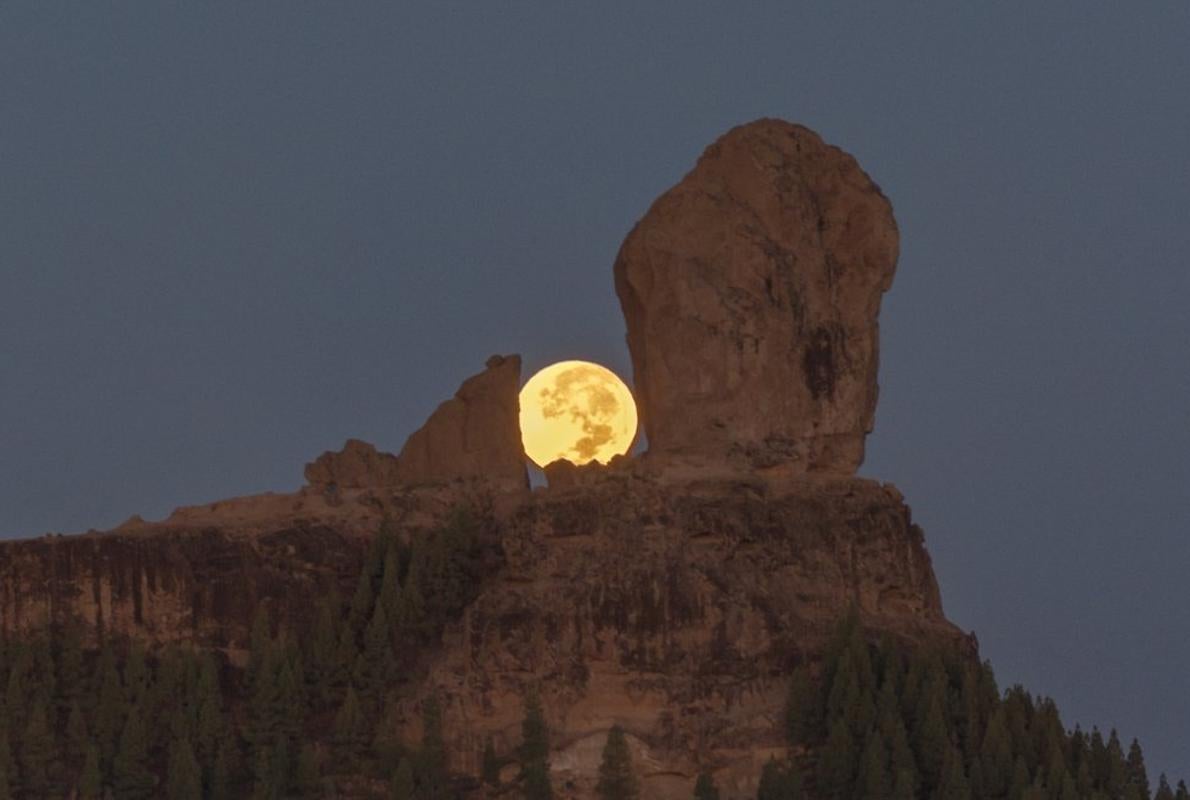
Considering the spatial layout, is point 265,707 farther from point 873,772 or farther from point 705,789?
point 873,772

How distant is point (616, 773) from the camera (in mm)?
106938

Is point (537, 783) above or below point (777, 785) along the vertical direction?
above

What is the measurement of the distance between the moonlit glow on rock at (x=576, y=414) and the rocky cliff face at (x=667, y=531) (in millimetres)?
683

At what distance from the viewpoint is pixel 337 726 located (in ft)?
356

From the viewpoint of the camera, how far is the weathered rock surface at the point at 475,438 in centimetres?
11300

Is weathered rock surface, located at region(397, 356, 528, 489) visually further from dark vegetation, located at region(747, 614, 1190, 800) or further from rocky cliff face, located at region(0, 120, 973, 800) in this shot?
dark vegetation, located at region(747, 614, 1190, 800)

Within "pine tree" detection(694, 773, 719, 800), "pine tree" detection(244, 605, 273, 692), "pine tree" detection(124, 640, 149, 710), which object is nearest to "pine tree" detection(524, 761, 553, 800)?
"pine tree" detection(694, 773, 719, 800)

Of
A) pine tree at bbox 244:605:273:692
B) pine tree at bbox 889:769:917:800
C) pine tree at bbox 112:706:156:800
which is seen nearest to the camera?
pine tree at bbox 889:769:917:800

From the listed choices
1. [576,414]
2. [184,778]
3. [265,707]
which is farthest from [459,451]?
[184,778]

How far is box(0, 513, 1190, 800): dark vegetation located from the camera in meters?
107

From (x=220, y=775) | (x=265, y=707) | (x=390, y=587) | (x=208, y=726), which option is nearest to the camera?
(x=220, y=775)

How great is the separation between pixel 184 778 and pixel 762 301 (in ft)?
54.0

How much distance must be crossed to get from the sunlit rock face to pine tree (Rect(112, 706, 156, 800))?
41.0ft

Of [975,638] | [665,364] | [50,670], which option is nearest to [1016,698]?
[975,638]
